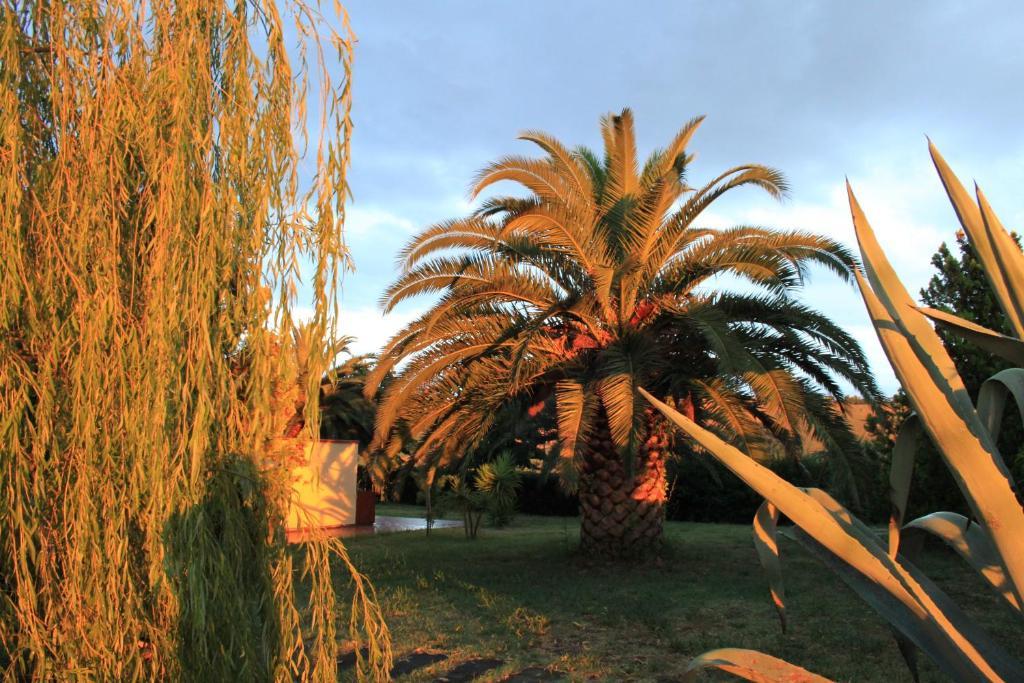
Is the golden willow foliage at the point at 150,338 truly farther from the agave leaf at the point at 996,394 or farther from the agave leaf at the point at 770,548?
the agave leaf at the point at 996,394

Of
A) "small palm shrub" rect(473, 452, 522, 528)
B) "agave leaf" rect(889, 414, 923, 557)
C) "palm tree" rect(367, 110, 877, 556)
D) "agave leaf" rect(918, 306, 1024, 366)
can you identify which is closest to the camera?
"agave leaf" rect(918, 306, 1024, 366)

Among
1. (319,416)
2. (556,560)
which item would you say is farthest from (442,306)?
(319,416)

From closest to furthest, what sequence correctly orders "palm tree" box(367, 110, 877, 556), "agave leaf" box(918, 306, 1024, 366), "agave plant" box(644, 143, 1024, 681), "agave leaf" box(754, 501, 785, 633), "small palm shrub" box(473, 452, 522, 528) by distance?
1. "agave leaf" box(918, 306, 1024, 366)
2. "agave plant" box(644, 143, 1024, 681)
3. "agave leaf" box(754, 501, 785, 633)
4. "palm tree" box(367, 110, 877, 556)
5. "small palm shrub" box(473, 452, 522, 528)

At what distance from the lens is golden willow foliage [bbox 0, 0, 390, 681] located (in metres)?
3.00

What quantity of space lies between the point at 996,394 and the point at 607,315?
8.31 m

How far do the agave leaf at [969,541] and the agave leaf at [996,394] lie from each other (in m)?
0.32

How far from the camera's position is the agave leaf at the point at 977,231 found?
2580mm

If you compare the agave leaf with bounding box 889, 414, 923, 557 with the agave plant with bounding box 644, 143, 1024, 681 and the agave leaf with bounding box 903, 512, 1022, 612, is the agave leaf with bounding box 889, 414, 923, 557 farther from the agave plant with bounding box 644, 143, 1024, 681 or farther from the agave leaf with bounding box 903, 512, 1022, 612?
the agave leaf with bounding box 903, 512, 1022, 612

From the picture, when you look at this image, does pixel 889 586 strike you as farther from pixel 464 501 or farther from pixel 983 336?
pixel 464 501

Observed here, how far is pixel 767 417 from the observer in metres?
12.1

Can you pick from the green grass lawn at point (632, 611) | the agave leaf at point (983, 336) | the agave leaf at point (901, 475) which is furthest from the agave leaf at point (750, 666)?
the green grass lawn at point (632, 611)

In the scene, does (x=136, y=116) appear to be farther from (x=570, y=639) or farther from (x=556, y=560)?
(x=556, y=560)

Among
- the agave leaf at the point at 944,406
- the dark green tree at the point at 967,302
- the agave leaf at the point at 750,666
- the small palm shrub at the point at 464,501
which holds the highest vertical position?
the dark green tree at the point at 967,302

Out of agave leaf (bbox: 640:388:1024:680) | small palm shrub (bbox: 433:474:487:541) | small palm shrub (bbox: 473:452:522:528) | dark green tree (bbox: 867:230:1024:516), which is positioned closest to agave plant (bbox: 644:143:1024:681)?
agave leaf (bbox: 640:388:1024:680)
